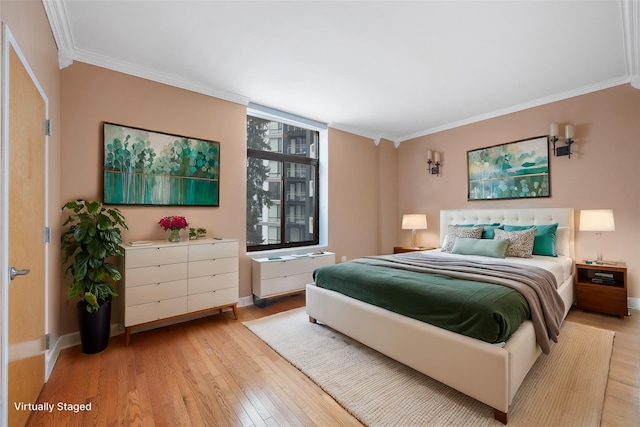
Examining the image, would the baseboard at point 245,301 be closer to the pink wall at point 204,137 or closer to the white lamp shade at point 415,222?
the pink wall at point 204,137

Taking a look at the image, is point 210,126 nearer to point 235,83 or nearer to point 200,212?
point 235,83

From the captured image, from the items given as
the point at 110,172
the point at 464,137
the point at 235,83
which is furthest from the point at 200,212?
the point at 464,137

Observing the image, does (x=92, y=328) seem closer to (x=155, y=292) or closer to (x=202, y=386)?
(x=155, y=292)

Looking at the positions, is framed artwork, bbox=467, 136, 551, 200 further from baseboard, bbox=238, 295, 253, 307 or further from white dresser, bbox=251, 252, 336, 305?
baseboard, bbox=238, 295, 253, 307

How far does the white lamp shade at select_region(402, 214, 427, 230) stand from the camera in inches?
181

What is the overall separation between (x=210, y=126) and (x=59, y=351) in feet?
8.25

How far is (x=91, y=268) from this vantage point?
221cm

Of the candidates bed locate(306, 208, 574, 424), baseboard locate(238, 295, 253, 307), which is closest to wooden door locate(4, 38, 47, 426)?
baseboard locate(238, 295, 253, 307)

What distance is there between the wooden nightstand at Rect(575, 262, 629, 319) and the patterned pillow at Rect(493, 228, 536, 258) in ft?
1.76

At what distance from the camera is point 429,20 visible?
6.89 ft

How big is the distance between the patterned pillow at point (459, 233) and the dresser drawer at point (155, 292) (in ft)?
11.0

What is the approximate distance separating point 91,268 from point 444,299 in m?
2.70

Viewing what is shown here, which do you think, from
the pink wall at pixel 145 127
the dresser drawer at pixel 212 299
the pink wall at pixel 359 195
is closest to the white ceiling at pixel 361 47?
the pink wall at pixel 145 127

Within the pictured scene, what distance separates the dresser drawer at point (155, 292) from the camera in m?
2.40
